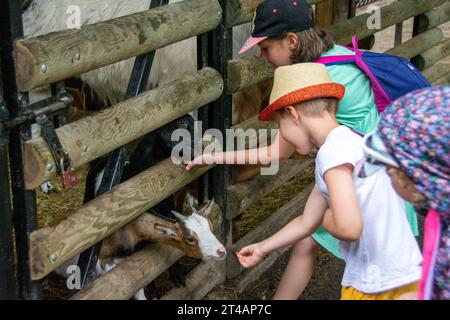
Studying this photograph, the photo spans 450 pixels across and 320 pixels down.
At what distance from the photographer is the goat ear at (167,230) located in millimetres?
3434

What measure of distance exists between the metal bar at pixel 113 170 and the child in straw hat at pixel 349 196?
0.74 meters

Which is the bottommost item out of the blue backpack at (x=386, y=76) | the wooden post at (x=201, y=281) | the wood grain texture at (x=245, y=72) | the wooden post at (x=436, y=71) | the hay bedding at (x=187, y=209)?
the hay bedding at (x=187, y=209)

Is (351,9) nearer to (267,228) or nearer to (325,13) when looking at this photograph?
(325,13)

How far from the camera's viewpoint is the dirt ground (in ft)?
13.7

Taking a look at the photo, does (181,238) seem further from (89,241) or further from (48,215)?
(48,215)

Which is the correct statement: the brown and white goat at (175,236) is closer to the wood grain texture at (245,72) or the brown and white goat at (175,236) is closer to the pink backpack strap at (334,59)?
the wood grain texture at (245,72)

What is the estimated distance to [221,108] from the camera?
13.0ft

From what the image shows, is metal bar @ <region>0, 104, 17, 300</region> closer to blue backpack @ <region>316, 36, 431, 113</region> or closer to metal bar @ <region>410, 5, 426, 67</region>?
blue backpack @ <region>316, 36, 431, 113</region>

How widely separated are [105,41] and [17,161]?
61cm

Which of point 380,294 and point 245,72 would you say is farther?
point 245,72

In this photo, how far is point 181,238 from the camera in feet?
11.3

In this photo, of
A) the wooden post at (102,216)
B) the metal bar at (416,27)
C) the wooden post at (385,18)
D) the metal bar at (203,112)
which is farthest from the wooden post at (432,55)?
the wooden post at (102,216)

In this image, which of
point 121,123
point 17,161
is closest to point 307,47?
point 121,123

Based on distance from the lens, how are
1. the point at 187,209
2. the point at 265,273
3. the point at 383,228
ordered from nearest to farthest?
the point at 383,228 → the point at 265,273 → the point at 187,209
